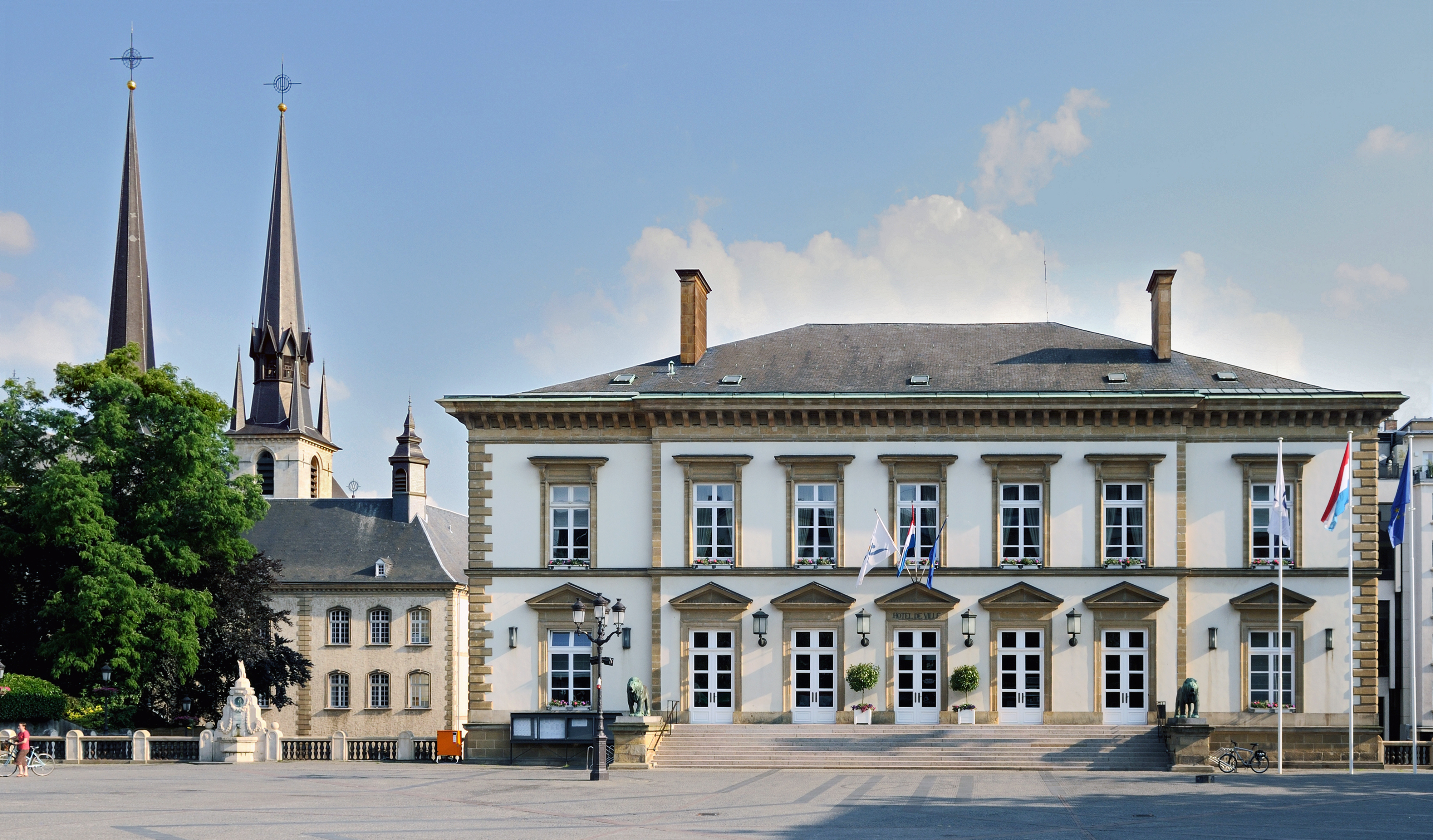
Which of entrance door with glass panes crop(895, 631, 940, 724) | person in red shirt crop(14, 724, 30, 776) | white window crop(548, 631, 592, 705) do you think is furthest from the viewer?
white window crop(548, 631, 592, 705)

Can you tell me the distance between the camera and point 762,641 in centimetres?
4284

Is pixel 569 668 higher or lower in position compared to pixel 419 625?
higher

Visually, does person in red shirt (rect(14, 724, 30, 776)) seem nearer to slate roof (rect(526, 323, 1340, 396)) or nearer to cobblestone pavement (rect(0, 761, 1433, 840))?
cobblestone pavement (rect(0, 761, 1433, 840))

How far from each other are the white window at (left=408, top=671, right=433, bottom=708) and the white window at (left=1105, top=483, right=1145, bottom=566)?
147ft

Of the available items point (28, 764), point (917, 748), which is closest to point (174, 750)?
point (28, 764)

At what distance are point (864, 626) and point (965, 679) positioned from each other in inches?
125

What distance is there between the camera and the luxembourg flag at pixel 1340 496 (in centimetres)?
3878

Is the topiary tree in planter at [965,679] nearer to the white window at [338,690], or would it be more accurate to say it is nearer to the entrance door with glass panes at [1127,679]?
the entrance door with glass panes at [1127,679]

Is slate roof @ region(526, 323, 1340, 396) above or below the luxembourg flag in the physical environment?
above

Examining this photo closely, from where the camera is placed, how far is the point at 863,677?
138ft

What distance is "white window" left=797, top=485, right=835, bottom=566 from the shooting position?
43250 millimetres

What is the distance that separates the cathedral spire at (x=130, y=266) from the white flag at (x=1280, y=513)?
68268 millimetres

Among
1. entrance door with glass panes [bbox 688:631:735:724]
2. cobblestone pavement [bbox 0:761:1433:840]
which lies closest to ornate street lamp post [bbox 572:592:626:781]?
cobblestone pavement [bbox 0:761:1433:840]

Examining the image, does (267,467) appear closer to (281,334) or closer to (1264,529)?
(281,334)
